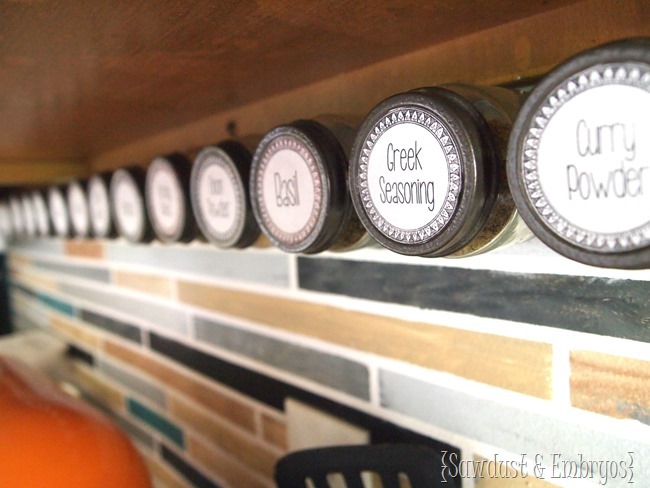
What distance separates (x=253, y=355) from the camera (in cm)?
73

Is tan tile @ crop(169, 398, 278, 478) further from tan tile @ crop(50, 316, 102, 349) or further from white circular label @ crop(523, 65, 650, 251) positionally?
white circular label @ crop(523, 65, 650, 251)

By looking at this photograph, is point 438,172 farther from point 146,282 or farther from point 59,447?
point 146,282

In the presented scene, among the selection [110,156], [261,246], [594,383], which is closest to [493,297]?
[594,383]

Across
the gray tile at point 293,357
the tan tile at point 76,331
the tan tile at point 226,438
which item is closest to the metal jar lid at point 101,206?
the gray tile at point 293,357

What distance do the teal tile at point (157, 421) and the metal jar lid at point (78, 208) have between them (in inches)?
15.0

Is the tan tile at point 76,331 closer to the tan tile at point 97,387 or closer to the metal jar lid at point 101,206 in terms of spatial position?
the tan tile at point 97,387

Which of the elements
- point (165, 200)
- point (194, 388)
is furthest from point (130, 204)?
point (194, 388)

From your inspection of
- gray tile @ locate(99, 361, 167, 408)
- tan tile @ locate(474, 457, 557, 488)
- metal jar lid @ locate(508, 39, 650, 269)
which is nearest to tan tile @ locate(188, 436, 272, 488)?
gray tile @ locate(99, 361, 167, 408)

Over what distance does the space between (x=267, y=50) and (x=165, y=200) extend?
11.8 inches

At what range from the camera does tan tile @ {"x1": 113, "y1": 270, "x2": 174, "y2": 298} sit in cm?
90

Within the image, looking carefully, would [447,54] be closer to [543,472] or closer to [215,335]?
[543,472]

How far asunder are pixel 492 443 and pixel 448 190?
26 cm

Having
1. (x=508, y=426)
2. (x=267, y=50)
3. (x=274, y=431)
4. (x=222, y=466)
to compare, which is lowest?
(x=222, y=466)

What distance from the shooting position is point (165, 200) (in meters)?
0.66
